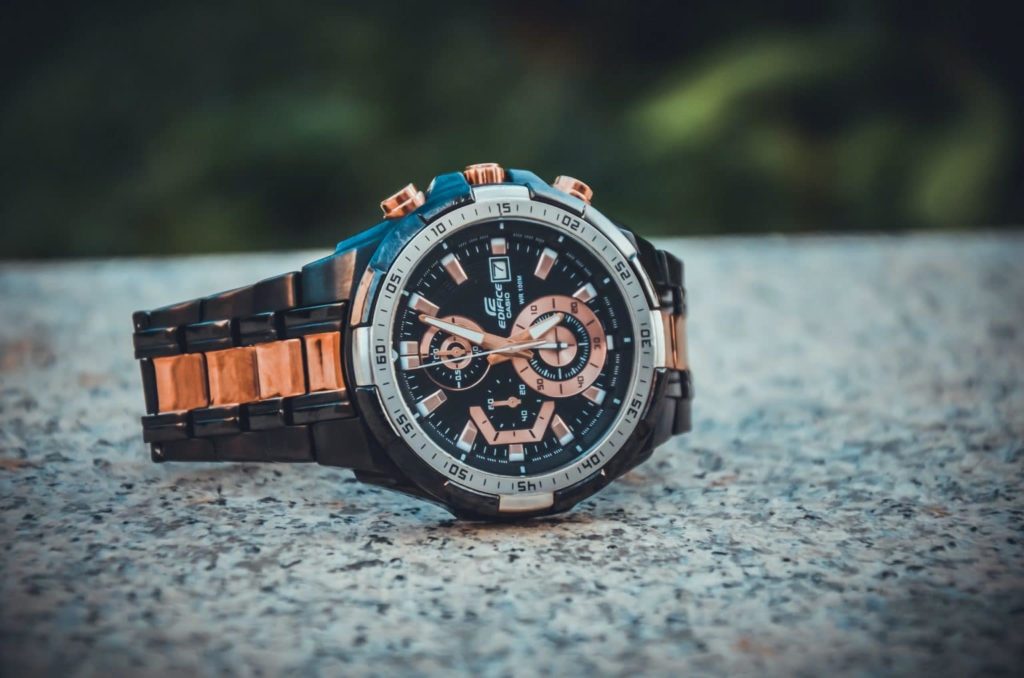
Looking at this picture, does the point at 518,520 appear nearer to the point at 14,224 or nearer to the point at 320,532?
the point at 320,532

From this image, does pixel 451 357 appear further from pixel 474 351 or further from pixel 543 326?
pixel 543 326

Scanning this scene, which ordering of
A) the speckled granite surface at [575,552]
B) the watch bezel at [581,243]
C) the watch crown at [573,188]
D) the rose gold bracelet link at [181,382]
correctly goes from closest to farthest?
the speckled granite surface at [575,552], the watch bezel at [581,243], the watch crown at [573,188], the rose gold bracelet link at [181,382]

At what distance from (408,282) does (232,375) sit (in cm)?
35

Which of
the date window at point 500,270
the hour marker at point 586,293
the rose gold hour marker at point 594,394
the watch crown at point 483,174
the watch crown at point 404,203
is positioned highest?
the watch crown at point 483,174

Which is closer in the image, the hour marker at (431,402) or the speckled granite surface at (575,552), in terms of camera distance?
the speckled granite surface at (575,552)

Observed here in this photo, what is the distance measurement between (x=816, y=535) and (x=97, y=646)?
2.93ft

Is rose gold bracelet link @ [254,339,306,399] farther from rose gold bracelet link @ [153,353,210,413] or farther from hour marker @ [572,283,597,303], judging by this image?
hour marker @ [572,283,597,303]

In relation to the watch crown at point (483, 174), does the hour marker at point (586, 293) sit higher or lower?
lower

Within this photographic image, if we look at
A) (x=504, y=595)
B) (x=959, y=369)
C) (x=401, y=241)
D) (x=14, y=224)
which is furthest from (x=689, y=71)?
(x=504, y=595)

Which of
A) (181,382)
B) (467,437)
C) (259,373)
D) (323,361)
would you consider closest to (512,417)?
(467,437)

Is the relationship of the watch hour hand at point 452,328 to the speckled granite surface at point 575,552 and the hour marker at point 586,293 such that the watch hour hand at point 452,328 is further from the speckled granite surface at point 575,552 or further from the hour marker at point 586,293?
the speckled granite surface at point 575,552

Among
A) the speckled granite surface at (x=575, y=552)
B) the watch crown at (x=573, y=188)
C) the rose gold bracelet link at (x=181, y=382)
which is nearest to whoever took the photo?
the speckled granite surface at (x=575, y=552)

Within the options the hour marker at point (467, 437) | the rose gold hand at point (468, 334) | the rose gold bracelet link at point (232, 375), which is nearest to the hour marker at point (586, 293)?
the rose gold hand at point (468, 334)

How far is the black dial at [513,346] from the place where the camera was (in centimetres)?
147
